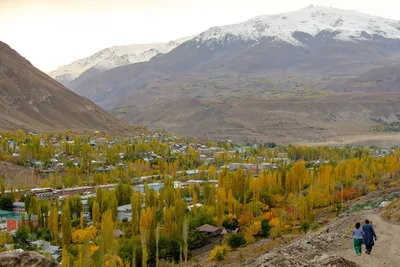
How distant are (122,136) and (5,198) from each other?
2818 inches

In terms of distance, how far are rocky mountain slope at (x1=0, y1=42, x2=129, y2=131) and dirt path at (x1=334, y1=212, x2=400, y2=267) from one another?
3930 inches

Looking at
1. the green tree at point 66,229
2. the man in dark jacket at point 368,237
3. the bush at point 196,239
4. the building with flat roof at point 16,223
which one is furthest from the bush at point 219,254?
the building with flat roof at point 16,223

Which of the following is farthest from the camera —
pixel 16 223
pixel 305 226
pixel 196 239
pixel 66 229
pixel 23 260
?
pixel 16 223

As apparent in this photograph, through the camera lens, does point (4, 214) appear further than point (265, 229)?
Yes

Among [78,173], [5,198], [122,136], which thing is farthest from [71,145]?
[122,136]

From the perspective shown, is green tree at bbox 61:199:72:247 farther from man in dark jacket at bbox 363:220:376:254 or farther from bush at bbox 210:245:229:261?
man in dark jacket at bbox 363:220:376:254

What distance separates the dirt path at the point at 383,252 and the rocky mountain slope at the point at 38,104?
99822 millimetres

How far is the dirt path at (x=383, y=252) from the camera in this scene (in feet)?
52.0

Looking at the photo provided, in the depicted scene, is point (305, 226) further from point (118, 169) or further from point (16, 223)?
point (118, 169)

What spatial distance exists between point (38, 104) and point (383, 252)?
400 feet

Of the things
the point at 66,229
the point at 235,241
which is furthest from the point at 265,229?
the point at 66,229

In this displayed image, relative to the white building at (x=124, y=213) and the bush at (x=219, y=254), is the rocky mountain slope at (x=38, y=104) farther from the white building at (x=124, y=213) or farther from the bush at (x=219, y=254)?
the bush at (x=219, y=254)

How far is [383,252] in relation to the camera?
17.3 meters

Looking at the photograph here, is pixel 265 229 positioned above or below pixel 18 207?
above
